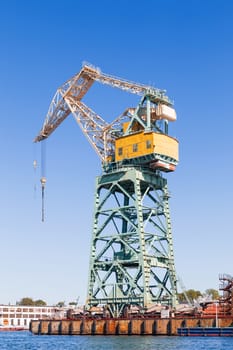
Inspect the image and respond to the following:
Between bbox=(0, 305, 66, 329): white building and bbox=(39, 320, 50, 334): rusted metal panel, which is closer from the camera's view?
bbox=(39, 320, 50, 334): rusted metal panel

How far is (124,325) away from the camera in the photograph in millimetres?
67000

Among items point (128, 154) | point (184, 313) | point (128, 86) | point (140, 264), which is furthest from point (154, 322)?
point (128, 86)

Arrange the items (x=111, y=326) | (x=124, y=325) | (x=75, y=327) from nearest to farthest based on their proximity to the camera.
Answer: (x=124, y=325) < (x=111, y=326) < (x=75, y=327)

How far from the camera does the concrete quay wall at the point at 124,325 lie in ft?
206

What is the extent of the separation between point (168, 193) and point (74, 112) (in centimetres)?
1519

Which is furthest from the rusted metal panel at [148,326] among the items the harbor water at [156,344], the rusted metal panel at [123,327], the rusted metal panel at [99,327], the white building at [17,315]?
the white building at [17,315]

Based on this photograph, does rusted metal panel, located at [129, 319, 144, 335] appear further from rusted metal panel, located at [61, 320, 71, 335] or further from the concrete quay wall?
rusted metal panel, located at [61, 320, 71, 335]

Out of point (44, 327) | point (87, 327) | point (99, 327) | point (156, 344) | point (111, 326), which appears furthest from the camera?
point (44, 327)

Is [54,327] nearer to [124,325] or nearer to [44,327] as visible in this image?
[44,327]

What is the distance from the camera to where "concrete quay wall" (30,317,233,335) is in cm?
6269

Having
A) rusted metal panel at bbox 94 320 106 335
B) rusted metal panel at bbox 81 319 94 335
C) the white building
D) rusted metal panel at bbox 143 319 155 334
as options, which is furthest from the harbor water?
the white building

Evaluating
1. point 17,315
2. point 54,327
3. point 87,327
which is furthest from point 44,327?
point 17,315

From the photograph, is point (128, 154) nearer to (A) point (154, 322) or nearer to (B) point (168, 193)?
(B) point (168, 193)

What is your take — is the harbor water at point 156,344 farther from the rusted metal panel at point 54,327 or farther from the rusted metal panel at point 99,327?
the rusted metal panel at point 54,327
